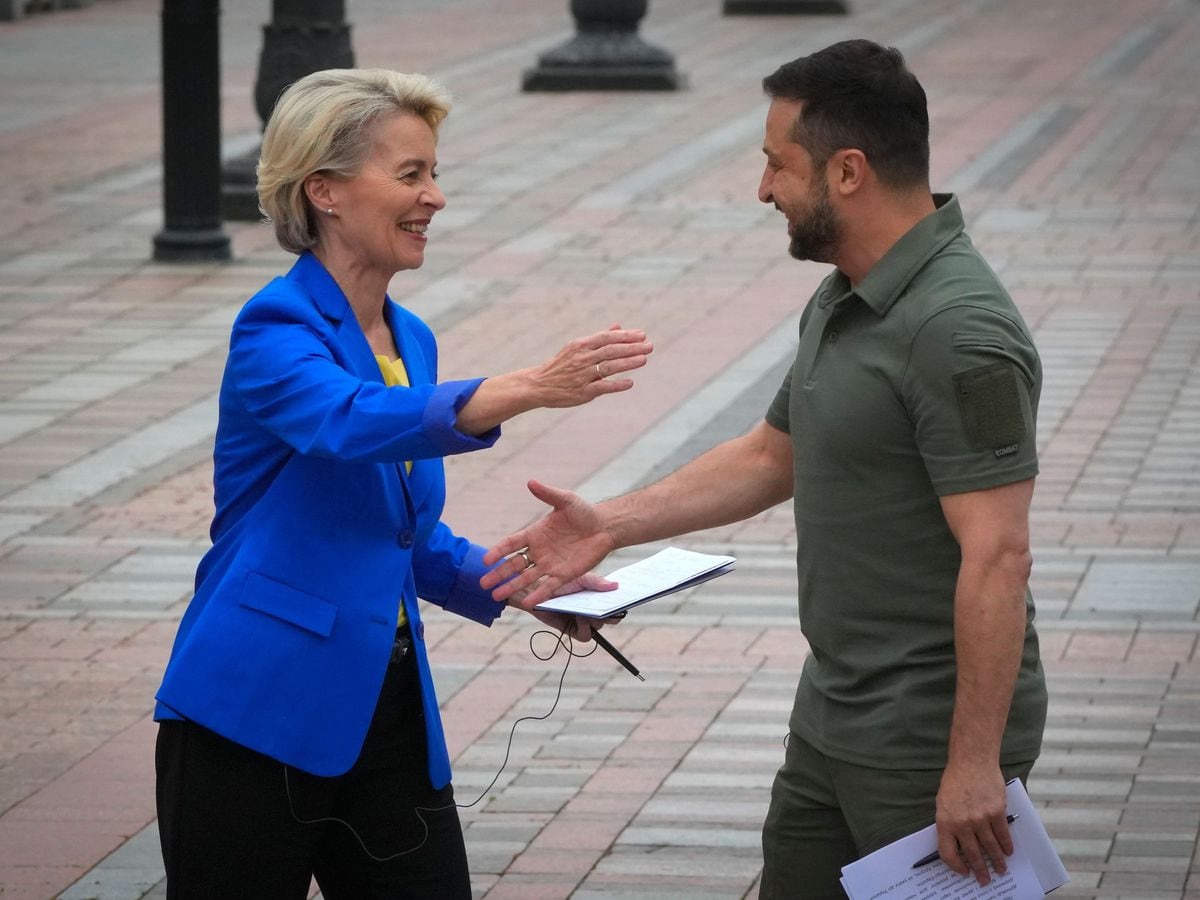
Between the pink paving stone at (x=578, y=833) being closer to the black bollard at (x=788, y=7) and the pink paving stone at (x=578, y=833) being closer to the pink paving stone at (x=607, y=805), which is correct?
the pink paving stone at (x=607, y=805)

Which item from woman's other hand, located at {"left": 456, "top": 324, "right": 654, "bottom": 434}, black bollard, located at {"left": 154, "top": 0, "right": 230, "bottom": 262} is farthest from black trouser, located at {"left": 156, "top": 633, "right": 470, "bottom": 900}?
black bollard, located at {"left": 154, "top": 0, "right": 230, "bottom": 262}

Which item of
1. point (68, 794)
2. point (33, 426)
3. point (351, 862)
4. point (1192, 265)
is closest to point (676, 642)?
point (68, 794)

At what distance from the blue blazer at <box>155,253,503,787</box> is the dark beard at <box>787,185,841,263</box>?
57 centimetres

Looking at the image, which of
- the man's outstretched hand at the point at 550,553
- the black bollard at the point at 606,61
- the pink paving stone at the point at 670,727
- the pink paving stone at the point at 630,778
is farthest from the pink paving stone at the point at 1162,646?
the black bollard at the point at 606,61

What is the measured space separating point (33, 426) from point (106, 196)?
597cm

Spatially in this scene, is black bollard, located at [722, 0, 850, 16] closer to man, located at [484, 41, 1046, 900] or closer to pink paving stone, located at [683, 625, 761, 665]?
pink paving stone, located at [683, 625, 761, 665]

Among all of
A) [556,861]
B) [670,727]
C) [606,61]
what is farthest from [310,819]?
[606,61]

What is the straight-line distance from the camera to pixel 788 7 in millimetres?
24906

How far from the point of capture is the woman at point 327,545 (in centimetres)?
333

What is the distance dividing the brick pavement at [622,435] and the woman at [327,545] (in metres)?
1.40

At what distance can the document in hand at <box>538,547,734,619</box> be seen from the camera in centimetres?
364

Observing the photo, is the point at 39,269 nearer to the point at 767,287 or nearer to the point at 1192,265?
the point at 767,287

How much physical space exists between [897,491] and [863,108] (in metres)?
0.58

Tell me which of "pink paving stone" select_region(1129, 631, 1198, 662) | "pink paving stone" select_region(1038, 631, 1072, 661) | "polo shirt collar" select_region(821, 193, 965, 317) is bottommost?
"pink paving stone" select_region(1038, 631, 1072, 661)
